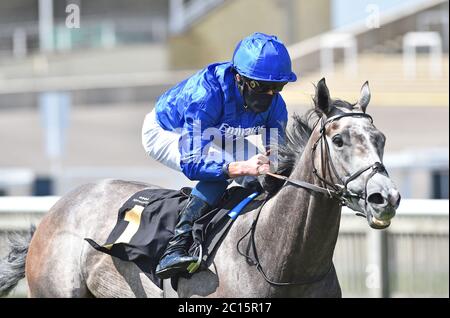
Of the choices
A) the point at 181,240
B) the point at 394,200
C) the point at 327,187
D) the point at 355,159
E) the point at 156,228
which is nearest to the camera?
the point at 394,200

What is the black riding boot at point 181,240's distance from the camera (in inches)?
158

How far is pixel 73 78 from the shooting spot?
21.9 m

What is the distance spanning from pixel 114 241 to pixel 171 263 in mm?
455

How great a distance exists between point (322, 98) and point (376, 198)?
0.53m

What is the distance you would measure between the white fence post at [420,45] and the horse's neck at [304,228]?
44.2 feet

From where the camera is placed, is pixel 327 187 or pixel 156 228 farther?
pixel 156 228

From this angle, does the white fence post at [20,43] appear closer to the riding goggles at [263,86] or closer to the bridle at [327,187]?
the riding goggles at [263,86]

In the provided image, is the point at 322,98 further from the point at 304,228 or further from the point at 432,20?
the point at 432,20

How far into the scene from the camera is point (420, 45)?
1761 cm

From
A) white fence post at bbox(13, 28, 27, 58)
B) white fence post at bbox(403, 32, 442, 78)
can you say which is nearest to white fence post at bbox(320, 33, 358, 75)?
white fence post at bbox(403, 32, 442, 78)

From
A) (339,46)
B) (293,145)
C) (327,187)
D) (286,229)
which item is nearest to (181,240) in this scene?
(286,229)
